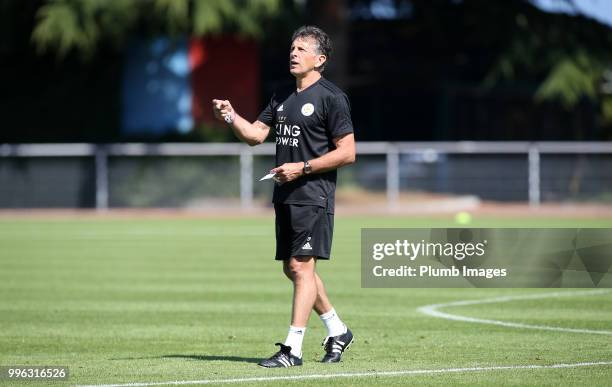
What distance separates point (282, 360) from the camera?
836 cm

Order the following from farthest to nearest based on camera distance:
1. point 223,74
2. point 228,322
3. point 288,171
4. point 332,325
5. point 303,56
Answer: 1. point 223,74
2. point 228,322
3. point 332,325
4. point 303,56
5. point 288,171

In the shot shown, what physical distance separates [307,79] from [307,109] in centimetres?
24

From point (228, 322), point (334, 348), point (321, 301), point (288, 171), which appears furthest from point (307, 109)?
point (228, 322)

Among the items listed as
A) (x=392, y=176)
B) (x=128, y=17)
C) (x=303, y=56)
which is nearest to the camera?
(x=303, y=56)

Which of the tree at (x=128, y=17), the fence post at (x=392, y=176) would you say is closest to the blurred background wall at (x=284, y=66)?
the tree at (x=128, y=17)

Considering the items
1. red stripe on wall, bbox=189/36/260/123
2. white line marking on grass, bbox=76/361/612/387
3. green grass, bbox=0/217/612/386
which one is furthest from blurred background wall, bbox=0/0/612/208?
white line marking on grass, bbox=76/361/612/387

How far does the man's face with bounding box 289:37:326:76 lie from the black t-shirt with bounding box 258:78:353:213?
15 centimetres

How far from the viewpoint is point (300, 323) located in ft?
27.7

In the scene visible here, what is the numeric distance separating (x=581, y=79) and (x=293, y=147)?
26.7m

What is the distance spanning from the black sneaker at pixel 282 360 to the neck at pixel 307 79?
183 cm

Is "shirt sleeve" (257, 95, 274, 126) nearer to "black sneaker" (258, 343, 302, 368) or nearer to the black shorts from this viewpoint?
the black shorts

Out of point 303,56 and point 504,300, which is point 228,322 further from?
point 303,56

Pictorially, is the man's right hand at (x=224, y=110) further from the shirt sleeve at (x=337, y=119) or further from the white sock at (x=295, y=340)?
the white sock at (x=295, y=340)

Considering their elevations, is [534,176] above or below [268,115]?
below
